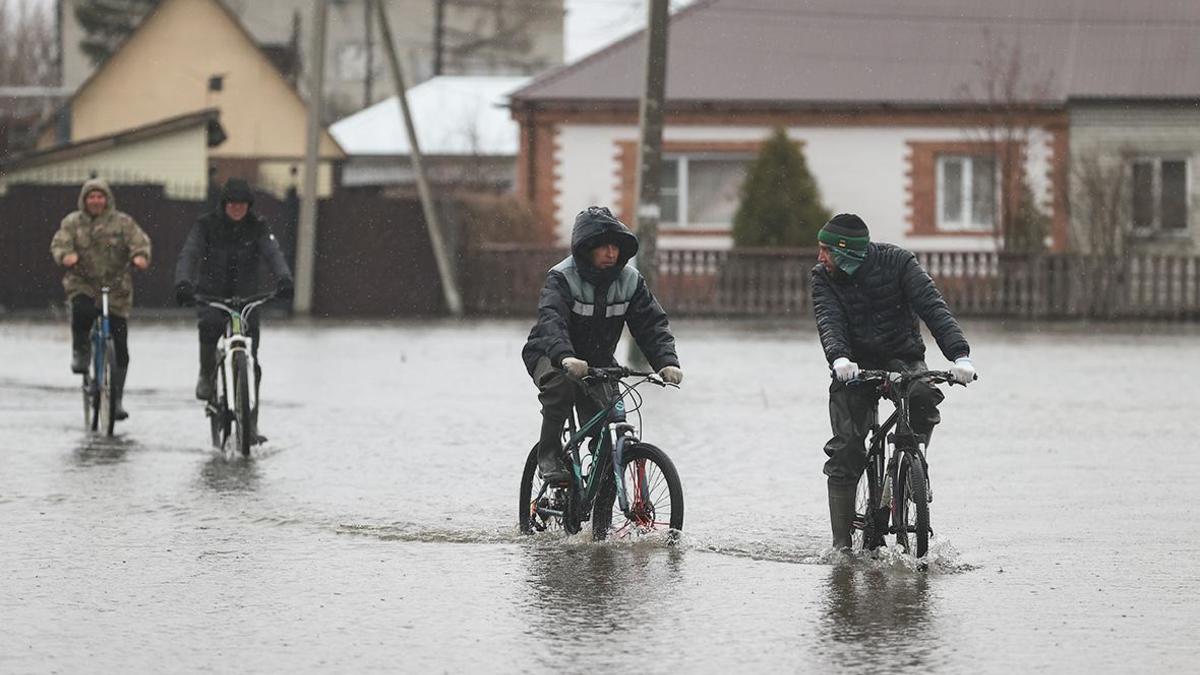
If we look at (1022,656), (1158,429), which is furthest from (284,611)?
(1158,429)

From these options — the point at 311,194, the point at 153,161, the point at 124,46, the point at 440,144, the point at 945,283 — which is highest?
the point at 124,46

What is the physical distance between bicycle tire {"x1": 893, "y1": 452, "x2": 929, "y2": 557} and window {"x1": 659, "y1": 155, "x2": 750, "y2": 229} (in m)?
31.4

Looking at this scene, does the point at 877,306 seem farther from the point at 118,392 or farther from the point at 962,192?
the point at 962,192

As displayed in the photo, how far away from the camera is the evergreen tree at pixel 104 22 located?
81438 mm

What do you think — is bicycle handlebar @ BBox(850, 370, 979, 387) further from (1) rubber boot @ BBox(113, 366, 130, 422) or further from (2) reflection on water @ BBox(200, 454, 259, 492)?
(1) rubber boot @ BBox(113, 366, 130, 422)

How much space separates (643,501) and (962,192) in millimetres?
31235

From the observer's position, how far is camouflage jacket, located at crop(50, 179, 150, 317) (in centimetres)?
1480

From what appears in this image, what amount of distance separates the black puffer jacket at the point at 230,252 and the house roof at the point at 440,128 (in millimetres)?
45023

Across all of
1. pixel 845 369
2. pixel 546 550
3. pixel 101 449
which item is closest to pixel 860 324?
pixel 845 369

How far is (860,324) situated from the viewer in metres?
9.23

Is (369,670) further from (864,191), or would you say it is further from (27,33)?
(27,33)

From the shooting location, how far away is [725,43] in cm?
4159

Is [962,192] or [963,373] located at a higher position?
[962,192]

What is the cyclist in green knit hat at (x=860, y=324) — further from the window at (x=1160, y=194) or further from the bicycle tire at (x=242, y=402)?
the window at (x=1160, y=194)
